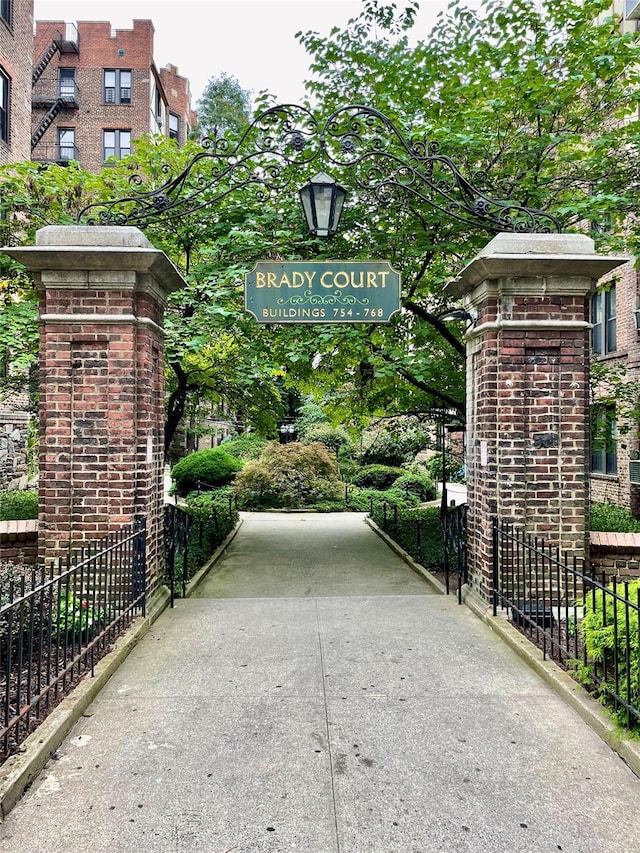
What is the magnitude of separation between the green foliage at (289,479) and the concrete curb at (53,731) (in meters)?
12.7

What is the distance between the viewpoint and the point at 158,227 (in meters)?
9.40

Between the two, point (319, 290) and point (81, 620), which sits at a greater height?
point (319, 290)

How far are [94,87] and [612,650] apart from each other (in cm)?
3886

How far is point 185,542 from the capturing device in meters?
7.21

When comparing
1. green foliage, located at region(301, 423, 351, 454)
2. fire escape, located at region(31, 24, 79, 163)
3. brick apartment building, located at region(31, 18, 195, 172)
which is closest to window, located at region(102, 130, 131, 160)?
brick apartment building, located at region(31, 18, 195, 172)

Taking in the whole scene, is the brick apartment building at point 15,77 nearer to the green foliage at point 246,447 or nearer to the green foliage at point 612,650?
the green foliage at point 246,447

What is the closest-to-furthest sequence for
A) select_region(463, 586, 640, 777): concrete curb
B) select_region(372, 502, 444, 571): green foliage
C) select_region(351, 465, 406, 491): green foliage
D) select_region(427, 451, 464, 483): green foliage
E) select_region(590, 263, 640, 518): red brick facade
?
select_region(463, 586, 640, 777): concrete curb < select_region(372, 502, 444, 571): green foliage < select_region(590, 263, 640, 518): red brick facade < select_region(351, 465, 406, 491): green foliage < select_region(427, 451, 464, 483): green foliage

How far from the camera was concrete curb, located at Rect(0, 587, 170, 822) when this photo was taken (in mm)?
3041

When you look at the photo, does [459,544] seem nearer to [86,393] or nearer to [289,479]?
[86,393]

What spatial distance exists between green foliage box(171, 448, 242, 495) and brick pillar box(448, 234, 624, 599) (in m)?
15.2

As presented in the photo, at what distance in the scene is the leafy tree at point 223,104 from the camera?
38344mm

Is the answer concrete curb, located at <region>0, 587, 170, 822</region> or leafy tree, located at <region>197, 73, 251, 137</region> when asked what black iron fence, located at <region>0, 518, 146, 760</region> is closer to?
concrete curb, located at <region>0, 587, 170, 822</region>

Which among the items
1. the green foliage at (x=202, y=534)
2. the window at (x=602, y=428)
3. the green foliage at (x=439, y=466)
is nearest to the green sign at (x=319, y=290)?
the green foliage at (x=202, y=534)

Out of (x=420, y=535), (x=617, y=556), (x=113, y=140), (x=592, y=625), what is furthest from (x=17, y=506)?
(x=113, y=140)
